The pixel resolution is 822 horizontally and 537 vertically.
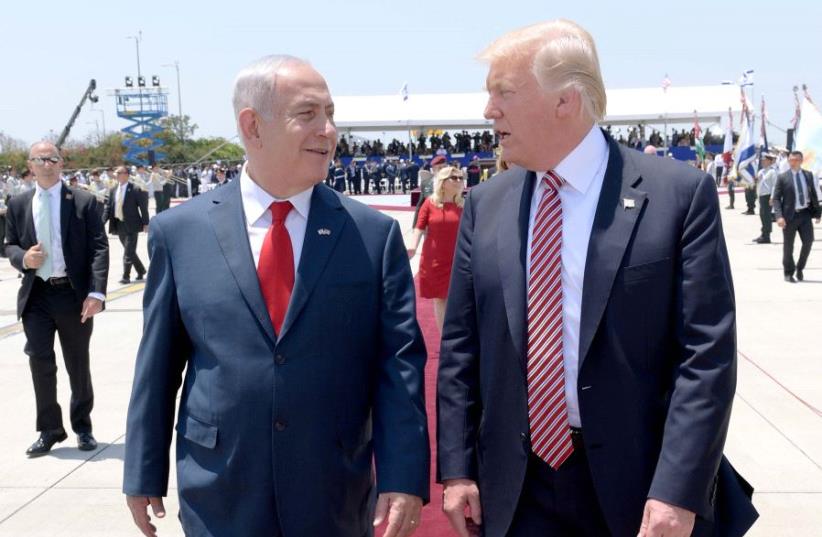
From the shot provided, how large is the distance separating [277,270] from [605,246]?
37.3 inches

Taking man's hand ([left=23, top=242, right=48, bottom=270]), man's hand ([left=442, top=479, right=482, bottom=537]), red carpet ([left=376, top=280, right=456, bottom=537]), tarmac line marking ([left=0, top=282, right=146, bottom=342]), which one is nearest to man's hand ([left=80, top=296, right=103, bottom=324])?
man's hand ([left=23, top=242, right=48, bottom=270])

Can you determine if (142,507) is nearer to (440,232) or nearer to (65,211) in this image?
(65,211)

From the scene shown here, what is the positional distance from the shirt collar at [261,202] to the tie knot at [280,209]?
1 centimetres

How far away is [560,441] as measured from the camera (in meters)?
2.56

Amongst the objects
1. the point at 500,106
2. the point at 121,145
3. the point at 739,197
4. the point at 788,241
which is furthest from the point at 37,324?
the point at 121,145

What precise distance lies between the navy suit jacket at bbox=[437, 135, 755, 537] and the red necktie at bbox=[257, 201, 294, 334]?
0.50 meters

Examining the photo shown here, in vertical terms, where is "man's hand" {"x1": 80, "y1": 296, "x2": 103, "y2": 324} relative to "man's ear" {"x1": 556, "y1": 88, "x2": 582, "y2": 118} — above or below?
below

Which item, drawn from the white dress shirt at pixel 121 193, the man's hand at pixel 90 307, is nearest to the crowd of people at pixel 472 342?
the man's hand at pixel 90 307

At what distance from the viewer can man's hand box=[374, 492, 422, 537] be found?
2708 millimetres

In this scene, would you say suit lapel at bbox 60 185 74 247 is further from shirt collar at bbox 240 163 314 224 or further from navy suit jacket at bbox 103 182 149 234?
navy suit jacket at bbox 103 182 149 234

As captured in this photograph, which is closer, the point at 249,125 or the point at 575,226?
the point at 575,226

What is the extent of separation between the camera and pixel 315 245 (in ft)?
9.21

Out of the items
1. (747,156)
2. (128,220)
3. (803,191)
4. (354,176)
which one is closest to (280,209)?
(803,191)

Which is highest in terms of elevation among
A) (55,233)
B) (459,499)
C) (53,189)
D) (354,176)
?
(53,189)
